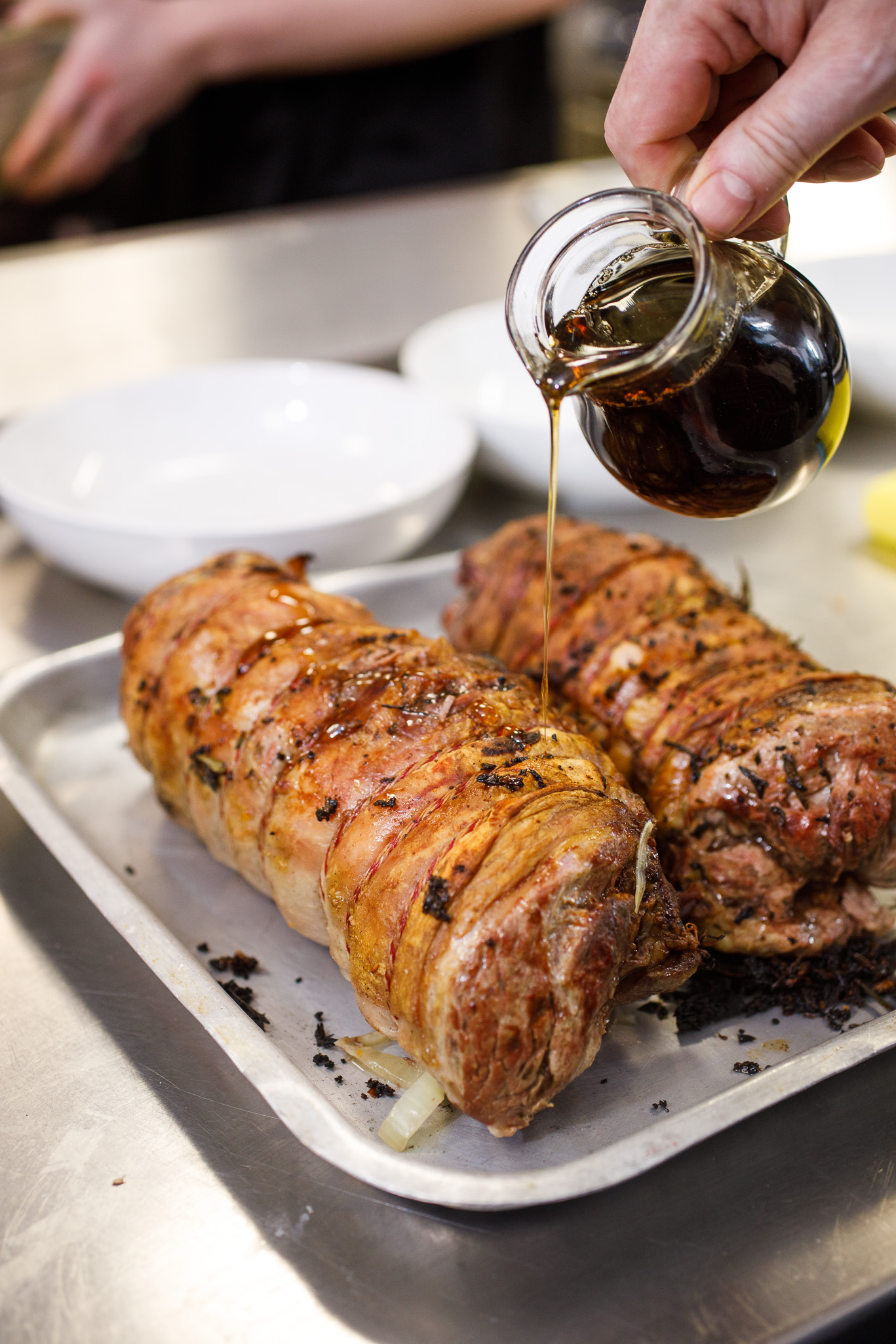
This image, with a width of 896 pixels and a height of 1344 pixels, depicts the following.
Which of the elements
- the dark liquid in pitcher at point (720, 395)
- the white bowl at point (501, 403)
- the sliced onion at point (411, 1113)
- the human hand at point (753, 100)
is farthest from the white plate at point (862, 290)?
the sliced onion at point (411, 1113)

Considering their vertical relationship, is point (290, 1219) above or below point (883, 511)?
above

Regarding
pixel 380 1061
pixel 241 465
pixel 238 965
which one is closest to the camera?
pixel 380 1061

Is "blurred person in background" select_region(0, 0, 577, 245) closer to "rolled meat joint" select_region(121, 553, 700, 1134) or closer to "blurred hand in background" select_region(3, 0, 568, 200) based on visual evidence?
"blurred hand in background" select_region(3, 0, 568, 200)

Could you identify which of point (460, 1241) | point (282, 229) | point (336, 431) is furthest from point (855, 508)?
point (282, 229)

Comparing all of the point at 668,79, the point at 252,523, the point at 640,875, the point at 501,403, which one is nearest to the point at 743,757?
the point at 640,875

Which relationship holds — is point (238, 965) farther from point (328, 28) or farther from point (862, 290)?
point (328, 28)
